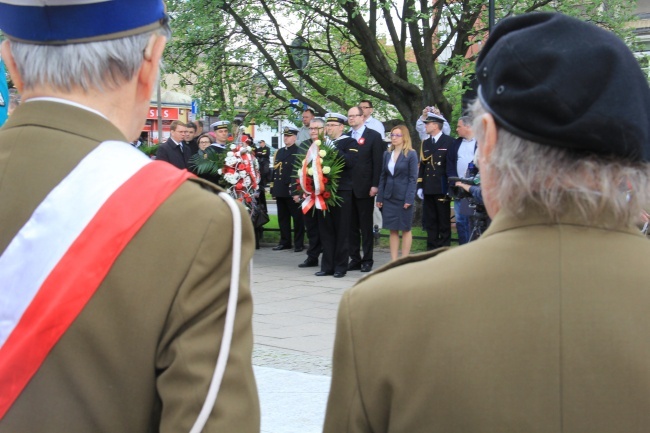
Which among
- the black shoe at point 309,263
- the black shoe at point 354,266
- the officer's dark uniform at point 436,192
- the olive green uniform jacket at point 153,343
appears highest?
the olive green uniform jacket at point 153,343

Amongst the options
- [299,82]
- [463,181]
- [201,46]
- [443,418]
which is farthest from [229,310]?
[299,82]

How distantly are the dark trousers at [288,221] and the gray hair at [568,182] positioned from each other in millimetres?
12173

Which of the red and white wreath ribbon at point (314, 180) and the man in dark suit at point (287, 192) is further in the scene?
the man in dark suit at point (287, 192)

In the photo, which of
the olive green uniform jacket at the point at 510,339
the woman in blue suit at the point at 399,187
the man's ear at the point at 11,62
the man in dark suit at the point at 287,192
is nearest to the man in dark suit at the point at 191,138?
the man in dark suit at the point at 287,192

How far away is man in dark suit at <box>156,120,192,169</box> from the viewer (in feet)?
43.0

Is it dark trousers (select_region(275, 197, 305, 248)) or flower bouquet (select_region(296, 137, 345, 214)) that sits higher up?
flower bouquet (select_region(296, 137, 345, 214))

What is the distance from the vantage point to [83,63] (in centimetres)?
166

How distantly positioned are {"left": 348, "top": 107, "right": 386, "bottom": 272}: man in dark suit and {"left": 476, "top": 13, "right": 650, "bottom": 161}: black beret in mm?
9640

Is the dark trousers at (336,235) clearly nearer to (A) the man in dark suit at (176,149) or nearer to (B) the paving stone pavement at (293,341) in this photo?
(B) the paving stone pavement at (293,341)

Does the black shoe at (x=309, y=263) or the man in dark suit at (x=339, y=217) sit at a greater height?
the man in dark suit at (x=339, y=217)

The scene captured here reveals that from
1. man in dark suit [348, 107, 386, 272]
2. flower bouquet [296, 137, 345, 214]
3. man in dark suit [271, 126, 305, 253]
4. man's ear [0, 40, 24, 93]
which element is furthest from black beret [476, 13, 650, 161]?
man in dark suit [271, 126, 305, 253]

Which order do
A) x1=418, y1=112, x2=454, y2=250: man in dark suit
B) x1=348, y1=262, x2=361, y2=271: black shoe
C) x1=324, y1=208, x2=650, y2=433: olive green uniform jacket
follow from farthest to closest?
x1=418, y1=112, x2=454, y2=250: man in dark suit < x1=348, y1=262, x2=361, y2=271: black shoe < x1=324, y1=208, x2=650, y2=433: olive green uniform jacket

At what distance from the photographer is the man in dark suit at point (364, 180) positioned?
11086 mm

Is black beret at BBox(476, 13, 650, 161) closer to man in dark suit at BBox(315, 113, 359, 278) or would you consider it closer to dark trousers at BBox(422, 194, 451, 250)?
man in dark suit at BBox(315, 113, 359, 278)
